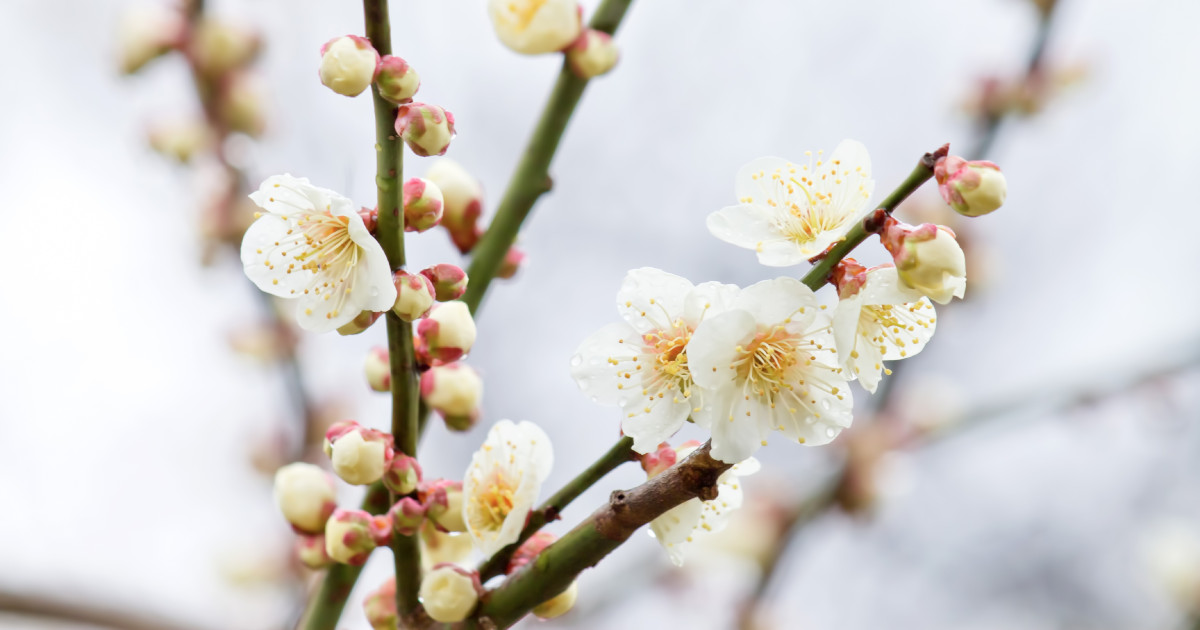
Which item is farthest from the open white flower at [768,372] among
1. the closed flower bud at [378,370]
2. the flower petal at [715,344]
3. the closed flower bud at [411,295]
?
the closed flower bud at [378,370]

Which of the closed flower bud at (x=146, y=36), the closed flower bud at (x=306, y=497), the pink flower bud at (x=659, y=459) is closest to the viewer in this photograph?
the pink flower bud at (x=659, y=459)

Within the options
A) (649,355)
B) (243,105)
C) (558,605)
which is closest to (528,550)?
(558,605)

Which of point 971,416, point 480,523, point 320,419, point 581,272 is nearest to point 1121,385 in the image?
point 971,416

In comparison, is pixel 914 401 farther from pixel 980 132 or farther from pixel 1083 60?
pixel 1083 60

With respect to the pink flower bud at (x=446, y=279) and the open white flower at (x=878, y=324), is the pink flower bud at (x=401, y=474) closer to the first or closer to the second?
the pink flower bud at (x=446, y=279)

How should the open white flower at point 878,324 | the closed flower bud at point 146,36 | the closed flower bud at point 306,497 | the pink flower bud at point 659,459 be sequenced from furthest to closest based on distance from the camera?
1. the closed flower bud at point 146,36
2. the closed flower bud at point 306,497
3. the pink flower bud at point 659,459
4. the open white flower at point 878,324

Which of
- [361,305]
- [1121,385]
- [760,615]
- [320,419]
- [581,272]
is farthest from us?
[581,272]
